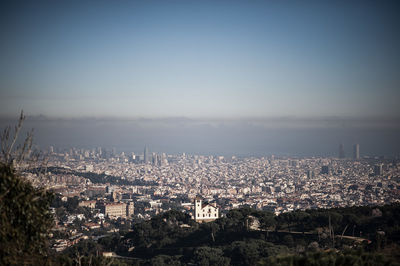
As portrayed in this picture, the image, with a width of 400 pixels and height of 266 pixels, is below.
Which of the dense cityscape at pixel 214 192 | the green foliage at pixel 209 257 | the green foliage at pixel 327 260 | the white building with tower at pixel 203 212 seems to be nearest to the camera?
the green foliage at pixel 327 260

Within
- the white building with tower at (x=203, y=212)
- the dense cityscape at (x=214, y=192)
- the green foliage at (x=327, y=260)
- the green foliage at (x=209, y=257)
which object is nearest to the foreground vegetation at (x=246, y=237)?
the green foliage at (x=209, y=257)

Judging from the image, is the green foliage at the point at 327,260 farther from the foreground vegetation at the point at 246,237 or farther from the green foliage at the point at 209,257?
the green foliage at the point at 209,257

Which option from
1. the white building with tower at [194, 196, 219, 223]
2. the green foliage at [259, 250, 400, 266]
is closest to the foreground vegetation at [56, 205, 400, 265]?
the white building with tower at [194, 196, 219, 223]

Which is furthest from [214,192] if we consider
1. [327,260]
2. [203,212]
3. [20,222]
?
[20,222]

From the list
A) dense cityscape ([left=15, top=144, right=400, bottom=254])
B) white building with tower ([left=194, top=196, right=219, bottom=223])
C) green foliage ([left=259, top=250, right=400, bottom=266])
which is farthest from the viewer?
dense cityscape ([left=15, top=144, right=400, bottom=254])

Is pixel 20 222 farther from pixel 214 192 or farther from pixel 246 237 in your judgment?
pixel 214 192

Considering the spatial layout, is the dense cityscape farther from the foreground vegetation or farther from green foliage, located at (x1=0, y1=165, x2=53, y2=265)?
green foliage, located at (x1=0, y1=165, x2=53, y2=265)

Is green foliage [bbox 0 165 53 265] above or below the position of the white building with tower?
above
